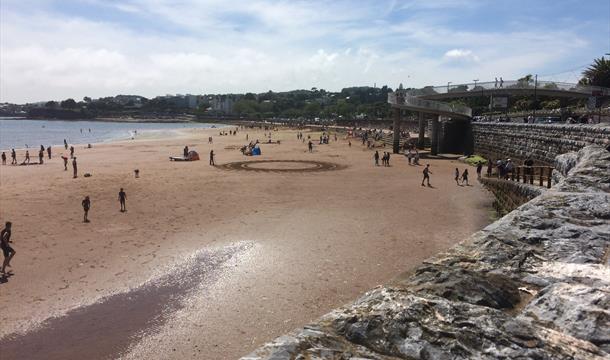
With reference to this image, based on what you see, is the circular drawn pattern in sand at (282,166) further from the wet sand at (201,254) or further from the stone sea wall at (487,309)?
the stone sea wall at (487,309)

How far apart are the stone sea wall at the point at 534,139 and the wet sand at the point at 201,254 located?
4279 millimetres

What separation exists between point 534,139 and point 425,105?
14.1 m

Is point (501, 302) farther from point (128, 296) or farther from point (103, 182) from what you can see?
point (103, 182)

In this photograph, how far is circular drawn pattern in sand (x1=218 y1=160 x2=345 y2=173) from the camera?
36312 millimetres

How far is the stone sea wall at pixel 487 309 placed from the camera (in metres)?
3.12

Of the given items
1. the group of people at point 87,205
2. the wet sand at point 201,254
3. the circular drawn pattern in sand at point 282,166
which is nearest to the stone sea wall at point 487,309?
the wet sand at point 201,254

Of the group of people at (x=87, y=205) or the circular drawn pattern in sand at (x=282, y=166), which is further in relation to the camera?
the circular drawn pattern in sand at (x=282, y=166)

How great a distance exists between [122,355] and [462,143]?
43.9 m

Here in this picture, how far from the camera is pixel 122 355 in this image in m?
9.06

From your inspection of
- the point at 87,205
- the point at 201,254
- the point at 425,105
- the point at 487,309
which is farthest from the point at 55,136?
the point at 487,309

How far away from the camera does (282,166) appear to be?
38.3m

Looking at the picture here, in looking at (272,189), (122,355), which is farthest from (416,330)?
(272,189)

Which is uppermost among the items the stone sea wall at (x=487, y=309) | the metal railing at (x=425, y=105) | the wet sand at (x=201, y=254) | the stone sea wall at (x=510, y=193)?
the metal railing at (x=425, y=105)

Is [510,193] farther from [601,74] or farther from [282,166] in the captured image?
[601,74]
